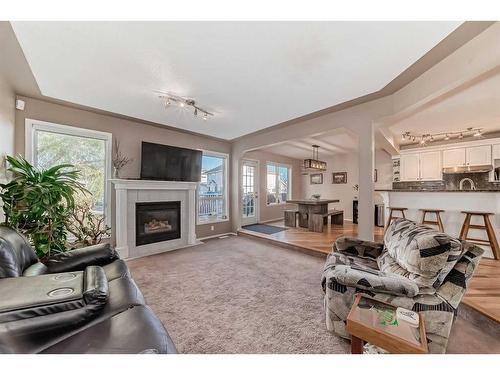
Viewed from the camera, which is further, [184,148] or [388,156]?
[388,156]

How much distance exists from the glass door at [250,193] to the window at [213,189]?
1.09 meters

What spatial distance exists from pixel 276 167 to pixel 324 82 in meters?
5.09

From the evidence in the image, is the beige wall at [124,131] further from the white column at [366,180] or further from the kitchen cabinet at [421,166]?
the kitchen cabinet at [421,166]

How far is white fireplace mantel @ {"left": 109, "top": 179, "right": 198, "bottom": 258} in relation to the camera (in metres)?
3.53

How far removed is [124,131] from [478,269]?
18.5 feet

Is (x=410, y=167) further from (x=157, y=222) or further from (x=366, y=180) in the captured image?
(x=157, y=222)

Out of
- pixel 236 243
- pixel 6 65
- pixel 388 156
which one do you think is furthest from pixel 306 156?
pixel 6 65

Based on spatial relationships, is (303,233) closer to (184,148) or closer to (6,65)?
(184,148)

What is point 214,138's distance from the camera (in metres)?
5.07

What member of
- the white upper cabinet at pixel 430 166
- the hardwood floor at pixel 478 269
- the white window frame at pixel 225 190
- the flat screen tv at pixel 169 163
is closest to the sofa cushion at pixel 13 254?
the flat screen tv at pixel 169 163

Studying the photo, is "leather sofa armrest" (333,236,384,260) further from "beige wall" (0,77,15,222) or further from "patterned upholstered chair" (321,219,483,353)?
"beige wall" (0,77,15,222)

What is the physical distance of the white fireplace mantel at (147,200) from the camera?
3.53m

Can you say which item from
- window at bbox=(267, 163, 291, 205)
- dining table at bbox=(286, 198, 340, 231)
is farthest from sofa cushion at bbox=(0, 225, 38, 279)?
window at bbox=(267, 163, 291, 205)
